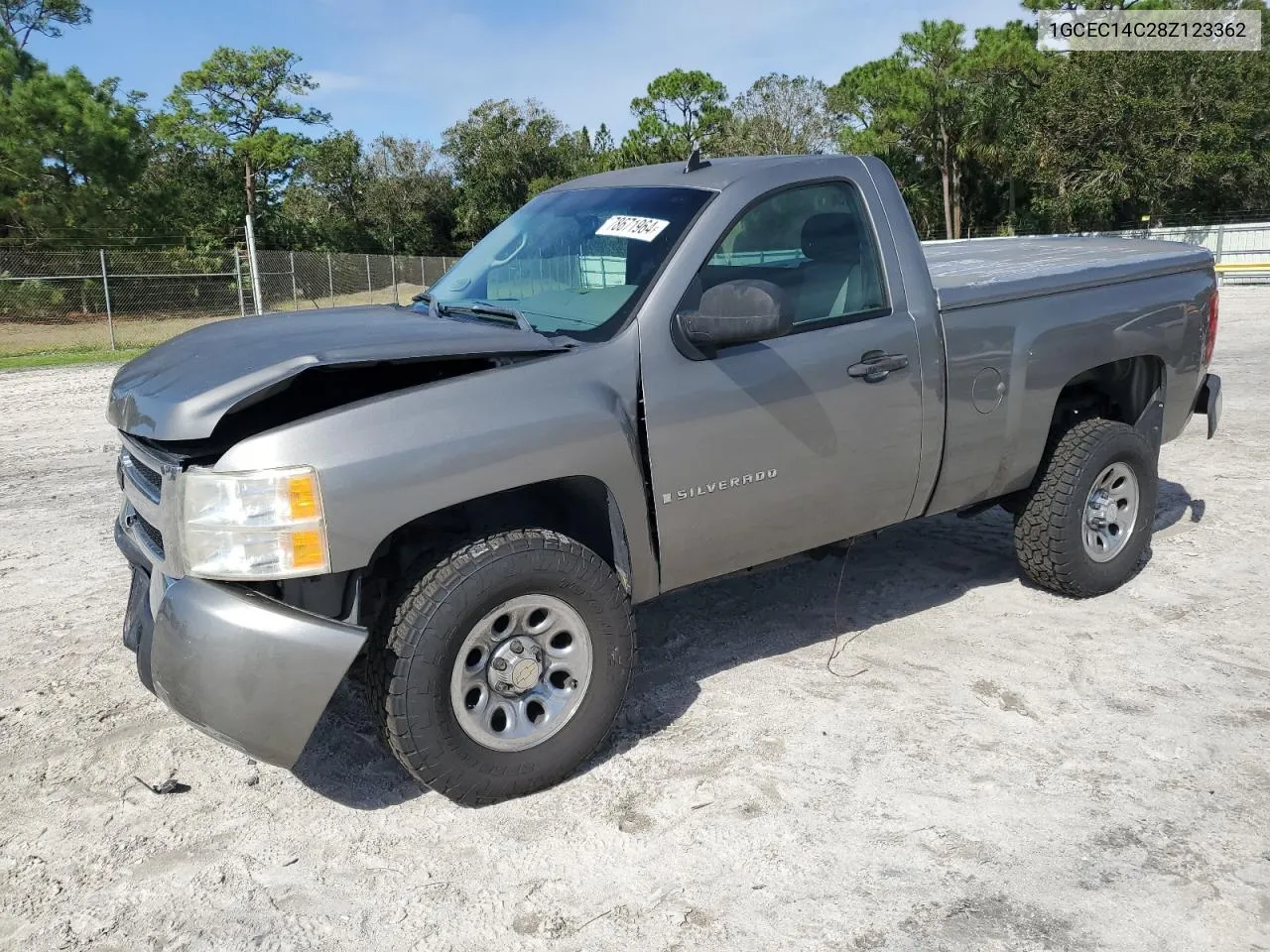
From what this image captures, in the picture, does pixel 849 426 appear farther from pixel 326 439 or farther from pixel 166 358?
pixel 166 358

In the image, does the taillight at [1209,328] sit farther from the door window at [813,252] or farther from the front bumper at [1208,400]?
the door window at [813,252]

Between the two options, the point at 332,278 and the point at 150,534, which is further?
the point at 332,278

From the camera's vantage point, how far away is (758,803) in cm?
329

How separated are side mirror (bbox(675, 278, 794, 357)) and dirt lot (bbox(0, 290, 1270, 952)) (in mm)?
1399

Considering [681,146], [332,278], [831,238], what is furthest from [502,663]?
[681,146]

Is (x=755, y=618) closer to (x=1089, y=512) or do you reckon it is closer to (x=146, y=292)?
(x=1089, y=512)

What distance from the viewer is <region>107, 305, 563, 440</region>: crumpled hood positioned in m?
2.96

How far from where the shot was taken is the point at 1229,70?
38.2 meters

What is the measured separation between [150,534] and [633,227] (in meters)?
1.98

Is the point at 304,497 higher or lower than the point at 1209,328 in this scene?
lower

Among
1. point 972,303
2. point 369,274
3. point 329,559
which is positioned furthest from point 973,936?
point 369,274

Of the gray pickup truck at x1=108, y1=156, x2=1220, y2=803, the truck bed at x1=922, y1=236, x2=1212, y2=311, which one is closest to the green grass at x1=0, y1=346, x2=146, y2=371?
the gray pickup truck at x1=108, y1=156, x2=1220, y2=803

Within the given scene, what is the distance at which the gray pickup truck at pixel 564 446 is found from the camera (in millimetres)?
2936

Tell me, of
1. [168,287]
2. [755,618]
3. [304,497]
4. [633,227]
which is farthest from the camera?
[168,287]
